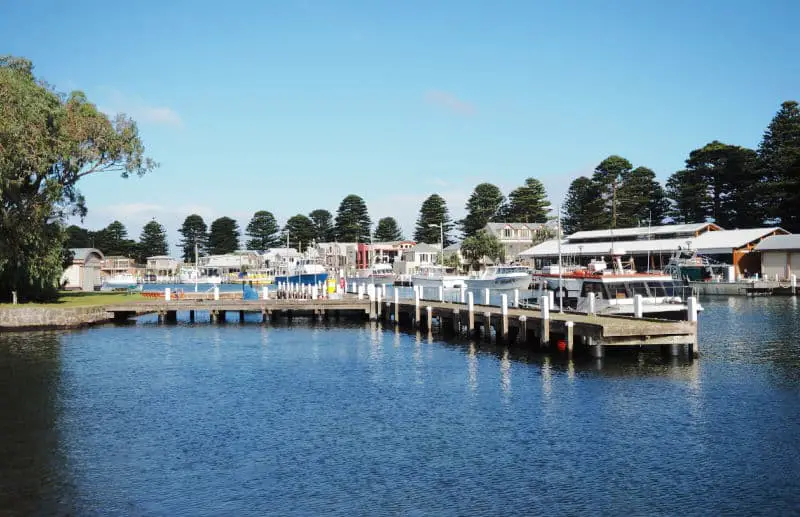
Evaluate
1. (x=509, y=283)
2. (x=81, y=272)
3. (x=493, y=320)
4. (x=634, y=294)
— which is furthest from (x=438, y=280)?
(x=634, y=294)

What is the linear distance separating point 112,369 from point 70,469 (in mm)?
15824

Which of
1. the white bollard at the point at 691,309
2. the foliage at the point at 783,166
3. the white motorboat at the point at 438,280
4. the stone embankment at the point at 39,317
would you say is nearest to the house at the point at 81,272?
the stone embankment at the point at 39,317

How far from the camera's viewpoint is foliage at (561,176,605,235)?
133375 millimetres

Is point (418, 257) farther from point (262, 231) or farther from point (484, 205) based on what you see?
point (262, 231)

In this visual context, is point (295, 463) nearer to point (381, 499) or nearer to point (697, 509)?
point (381, 499)

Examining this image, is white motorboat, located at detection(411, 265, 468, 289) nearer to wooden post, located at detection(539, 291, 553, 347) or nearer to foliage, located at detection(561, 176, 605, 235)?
foliage, located at detection(561, 176, 605, 235)

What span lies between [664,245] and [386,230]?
9741 cm

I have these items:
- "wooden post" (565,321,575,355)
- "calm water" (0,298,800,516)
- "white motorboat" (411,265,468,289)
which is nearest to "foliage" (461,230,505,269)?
"white motorboat" (411,265,468,289)

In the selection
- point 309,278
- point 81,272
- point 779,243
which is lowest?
point 309,278

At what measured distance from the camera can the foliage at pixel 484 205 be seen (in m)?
154

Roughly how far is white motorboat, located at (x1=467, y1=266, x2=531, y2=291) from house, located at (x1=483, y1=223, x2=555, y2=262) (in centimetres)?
3955

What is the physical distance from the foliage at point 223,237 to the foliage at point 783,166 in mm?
131955

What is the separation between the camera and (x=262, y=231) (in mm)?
194500

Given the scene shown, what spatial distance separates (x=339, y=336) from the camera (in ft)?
153
